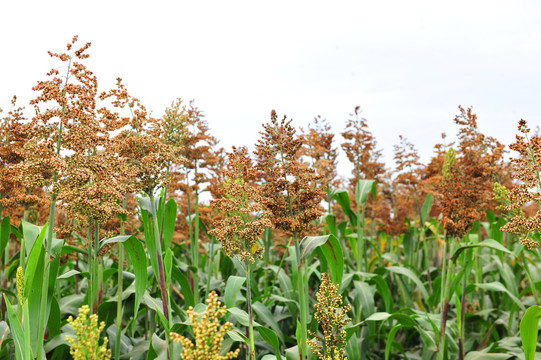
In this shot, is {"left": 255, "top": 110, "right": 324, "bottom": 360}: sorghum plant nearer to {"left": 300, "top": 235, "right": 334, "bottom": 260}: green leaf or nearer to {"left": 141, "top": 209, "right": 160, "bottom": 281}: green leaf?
{"left": 300, "top": 235, "right": 334, "bottom": 260}: green leaf

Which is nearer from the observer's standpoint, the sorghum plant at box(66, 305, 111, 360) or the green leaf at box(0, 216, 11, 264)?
the sorghum plant at box(66, 305, 111, 360)

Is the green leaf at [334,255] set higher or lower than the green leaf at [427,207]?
lower

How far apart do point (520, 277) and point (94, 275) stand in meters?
6.34

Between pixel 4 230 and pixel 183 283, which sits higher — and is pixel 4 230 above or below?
above

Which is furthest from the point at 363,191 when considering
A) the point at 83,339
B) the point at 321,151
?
the point at 83,339

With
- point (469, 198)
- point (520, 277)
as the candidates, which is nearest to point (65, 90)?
point (469, 198)

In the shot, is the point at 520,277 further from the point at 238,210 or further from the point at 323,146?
the point at 238,210

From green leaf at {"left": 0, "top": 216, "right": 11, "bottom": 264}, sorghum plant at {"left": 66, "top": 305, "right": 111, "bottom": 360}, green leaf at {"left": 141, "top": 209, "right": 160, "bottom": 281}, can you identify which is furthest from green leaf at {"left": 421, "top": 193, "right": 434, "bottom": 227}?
sorghum plant at {"left": 66, "top": 305, "right": 111, "bottom": 360}

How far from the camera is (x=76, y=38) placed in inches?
125

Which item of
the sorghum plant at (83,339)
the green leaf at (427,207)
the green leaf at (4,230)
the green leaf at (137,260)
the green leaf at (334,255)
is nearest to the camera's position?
the sorghum plant at (83,339)

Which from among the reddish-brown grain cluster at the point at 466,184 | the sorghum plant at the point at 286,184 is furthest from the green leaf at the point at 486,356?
the sorghum plant at the point at 286,184

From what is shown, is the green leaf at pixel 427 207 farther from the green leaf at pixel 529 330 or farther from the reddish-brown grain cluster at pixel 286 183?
the reddish-brown grain cluster at pixel 286 183

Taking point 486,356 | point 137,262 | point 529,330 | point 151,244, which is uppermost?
point 151,244

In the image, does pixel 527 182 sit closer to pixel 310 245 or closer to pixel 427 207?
pixel 310 245
